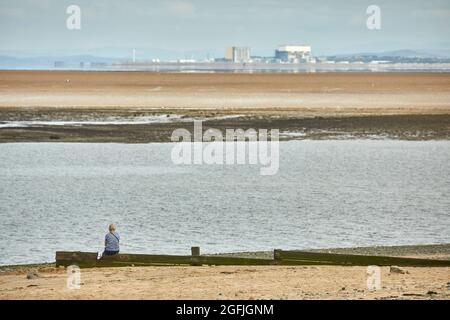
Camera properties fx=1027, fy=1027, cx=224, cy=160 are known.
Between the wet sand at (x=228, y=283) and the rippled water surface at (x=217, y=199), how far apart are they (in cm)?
436

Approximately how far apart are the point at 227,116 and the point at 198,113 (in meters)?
2.75

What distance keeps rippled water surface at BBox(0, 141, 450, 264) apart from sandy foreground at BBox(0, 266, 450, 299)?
14.7ft

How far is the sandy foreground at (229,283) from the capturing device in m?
18.3

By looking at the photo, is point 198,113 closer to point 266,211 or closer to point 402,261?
point 266,211

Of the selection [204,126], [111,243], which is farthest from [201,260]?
[204,126]

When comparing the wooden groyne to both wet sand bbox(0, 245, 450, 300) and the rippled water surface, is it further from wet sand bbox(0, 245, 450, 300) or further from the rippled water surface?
the rippled water surface

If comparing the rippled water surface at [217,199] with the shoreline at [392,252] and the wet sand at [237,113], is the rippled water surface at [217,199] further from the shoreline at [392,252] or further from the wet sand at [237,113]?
the wet sand at [237,113]

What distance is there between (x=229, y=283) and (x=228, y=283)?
19mm

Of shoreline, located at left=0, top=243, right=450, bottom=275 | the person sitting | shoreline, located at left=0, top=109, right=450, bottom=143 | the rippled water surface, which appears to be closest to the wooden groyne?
the person sitting

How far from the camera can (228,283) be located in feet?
64.3

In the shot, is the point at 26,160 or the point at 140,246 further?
the point at 26,160
